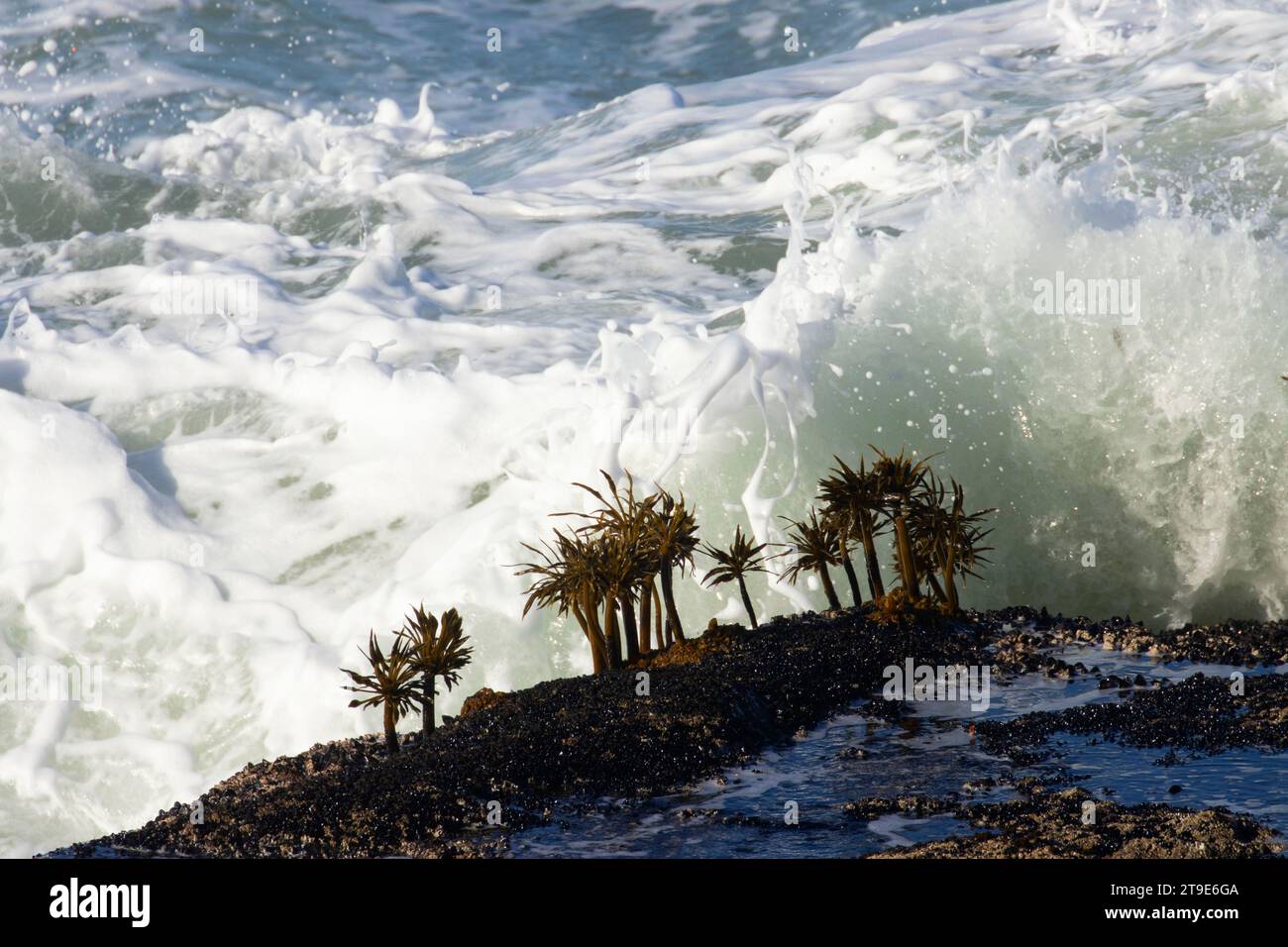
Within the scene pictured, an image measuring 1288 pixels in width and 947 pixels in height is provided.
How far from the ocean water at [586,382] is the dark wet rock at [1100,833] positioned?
258 inches

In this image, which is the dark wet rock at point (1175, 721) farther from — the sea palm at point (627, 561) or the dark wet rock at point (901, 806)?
the sea palm at point (627, 561)

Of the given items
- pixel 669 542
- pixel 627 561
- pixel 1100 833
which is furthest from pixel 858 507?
pixel 1100 833

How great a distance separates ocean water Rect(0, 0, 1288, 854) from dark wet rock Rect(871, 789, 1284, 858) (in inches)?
258

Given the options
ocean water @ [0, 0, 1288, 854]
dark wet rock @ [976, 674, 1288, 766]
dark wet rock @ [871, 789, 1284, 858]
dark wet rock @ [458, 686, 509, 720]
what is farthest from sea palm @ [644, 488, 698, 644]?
dark wet rock @ [871, 789, 1284, 858]

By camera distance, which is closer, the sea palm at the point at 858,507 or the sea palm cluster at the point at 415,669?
the sea palm cluster at the point at 415,669

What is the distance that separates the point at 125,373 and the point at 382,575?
23.1 ft

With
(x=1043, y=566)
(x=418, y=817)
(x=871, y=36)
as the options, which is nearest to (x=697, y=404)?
(x=1043, y=566)

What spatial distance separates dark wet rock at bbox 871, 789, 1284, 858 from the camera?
5.96 metres

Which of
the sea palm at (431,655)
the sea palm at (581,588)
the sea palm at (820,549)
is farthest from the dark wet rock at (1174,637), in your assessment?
the sea palm at (431,655)

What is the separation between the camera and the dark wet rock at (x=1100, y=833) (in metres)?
5.96

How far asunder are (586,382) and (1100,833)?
9.41m

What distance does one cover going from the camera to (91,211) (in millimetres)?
30641

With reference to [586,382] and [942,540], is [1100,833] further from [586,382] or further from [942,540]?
[586,382]

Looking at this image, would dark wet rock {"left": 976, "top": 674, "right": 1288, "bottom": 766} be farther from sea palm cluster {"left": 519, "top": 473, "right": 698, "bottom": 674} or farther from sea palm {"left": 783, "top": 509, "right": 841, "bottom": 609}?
A: sea palm {"left": 783, "top": 509, "right": 841, "bottom": 609}
